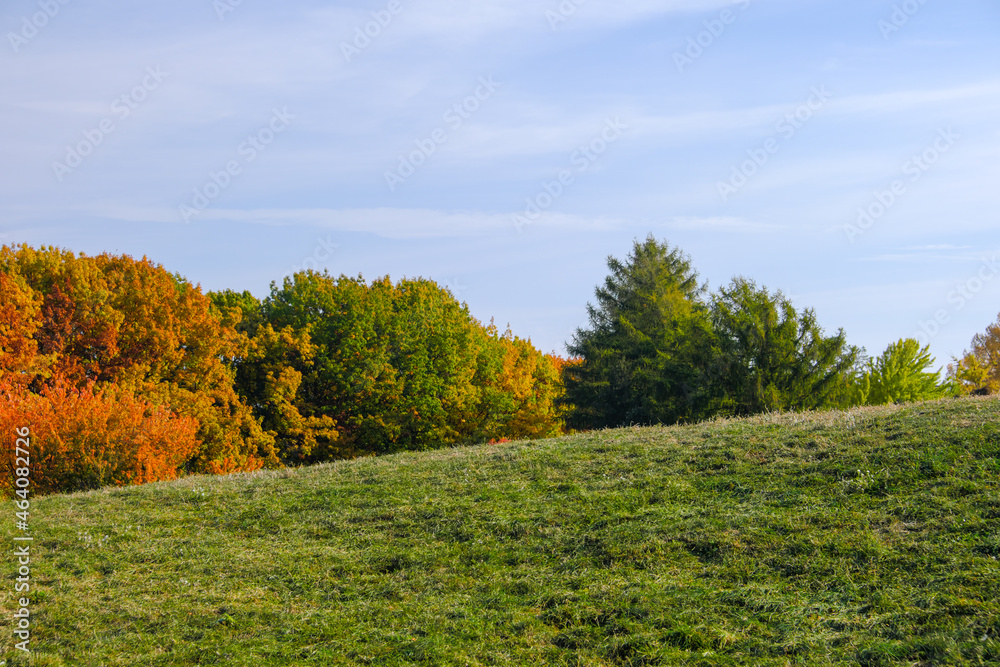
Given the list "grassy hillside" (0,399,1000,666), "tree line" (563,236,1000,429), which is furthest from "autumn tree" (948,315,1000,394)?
"grassy hillside" (0,399,1000,666)

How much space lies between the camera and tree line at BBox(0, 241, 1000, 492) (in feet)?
86.8

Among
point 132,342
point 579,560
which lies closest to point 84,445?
point 579,560

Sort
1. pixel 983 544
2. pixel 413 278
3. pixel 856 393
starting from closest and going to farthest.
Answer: pixel 983 544, pixel 856 393, pixel 413 278

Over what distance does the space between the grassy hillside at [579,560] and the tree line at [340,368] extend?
34.0 feet

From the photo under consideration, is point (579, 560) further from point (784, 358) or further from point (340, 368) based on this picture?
point (340, 368)

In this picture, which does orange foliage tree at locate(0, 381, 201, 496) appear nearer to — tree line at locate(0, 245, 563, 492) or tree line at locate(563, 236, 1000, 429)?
tree line at locate(0, 245, 563, 492)

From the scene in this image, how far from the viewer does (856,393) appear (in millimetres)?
Result: 30266

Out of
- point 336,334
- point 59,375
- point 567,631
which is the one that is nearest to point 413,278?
point 336,334

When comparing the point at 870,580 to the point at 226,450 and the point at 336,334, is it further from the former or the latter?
the point at 336,334

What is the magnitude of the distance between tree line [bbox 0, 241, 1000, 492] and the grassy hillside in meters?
10.4

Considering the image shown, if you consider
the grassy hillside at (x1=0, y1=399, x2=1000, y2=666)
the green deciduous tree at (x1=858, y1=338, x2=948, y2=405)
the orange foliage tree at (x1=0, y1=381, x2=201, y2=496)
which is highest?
the green deciduous tree at (x1=858, y1=338, x2=948, y2=405)

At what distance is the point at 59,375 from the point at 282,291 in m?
14.4

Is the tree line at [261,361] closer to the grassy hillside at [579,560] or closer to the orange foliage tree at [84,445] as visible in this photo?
the orange foliage tree at [84,445]

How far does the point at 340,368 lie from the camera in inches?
1663
